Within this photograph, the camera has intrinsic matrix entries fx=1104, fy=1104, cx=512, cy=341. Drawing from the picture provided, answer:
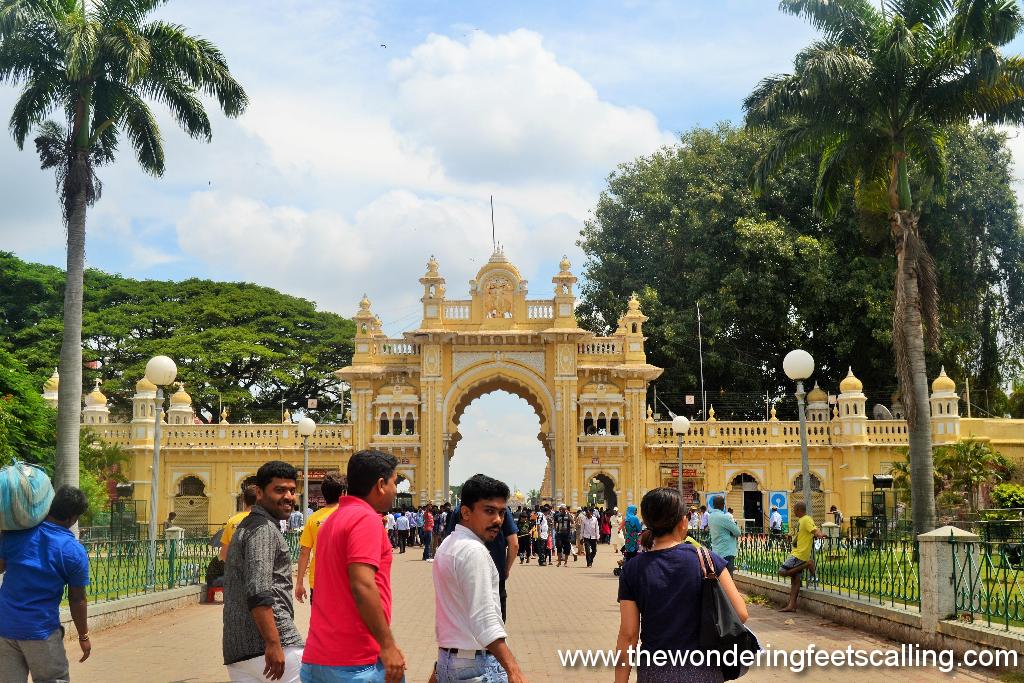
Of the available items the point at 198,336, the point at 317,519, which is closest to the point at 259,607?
the point at 317,519

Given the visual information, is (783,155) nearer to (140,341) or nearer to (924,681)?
(924,681)

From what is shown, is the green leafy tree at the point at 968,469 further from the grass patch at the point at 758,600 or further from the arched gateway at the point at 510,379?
the arched gateway at the point at 510,379

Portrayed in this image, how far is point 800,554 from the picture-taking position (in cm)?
Answer: 1570

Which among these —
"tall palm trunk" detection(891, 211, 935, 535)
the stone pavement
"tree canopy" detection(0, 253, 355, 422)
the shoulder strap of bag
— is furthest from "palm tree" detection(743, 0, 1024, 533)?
"tree canopy" detection(0, 253, 355, 422)

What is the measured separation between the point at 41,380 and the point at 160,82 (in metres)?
26.2

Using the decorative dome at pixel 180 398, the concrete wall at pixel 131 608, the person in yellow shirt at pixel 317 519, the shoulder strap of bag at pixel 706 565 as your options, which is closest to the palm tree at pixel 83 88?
the concrete wall at pixel 131 608

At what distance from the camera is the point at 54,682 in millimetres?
6332

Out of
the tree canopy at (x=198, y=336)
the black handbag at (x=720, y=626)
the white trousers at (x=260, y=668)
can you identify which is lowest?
the white trousers at (x=260, y=668)

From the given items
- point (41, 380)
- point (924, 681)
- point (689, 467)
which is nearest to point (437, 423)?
point (689, 467)

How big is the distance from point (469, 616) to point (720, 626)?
48.3 inches

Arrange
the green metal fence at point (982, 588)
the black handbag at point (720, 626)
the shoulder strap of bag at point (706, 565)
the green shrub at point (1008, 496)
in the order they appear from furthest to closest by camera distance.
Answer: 1. the green shrub at point (1008, 496)
2. the green metal fence at point (982, 588)
3. the shoulder strap of bag at point (706, 565)
4. the black handbag at point (720, 626)

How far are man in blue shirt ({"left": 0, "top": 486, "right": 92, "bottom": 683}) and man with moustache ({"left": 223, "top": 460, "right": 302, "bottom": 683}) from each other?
1241mm

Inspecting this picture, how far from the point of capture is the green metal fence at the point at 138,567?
15234 mm

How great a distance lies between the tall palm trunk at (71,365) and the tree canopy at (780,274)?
2683cm
